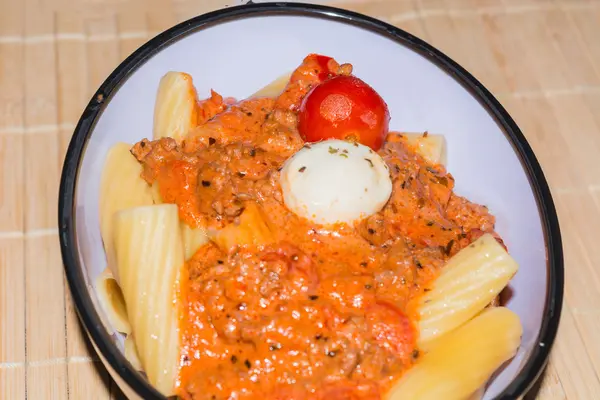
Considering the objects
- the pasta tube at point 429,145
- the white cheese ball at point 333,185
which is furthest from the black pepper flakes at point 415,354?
the pasta tube at point 429,145

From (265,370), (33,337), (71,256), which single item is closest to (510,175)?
(265,370)

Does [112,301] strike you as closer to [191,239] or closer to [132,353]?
[132,353]

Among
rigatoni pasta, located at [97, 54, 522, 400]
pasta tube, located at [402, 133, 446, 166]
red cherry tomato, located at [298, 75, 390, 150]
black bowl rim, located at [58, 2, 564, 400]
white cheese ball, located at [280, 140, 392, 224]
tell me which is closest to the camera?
black bowl rim, located at [58, 2, 564, 400]

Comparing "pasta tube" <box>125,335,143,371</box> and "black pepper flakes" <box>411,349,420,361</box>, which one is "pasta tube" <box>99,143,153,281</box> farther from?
"black pepper flakes" <box>411,349,420,361</box>

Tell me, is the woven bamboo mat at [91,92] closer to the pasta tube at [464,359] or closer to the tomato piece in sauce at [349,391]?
the pasta tube at [464,359]

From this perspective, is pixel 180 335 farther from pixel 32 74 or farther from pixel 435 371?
pixel 32 74

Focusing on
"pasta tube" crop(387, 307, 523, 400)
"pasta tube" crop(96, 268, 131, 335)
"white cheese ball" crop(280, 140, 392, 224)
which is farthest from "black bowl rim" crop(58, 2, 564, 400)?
"white cheese ball" crop(280, 140, 392, 224)
